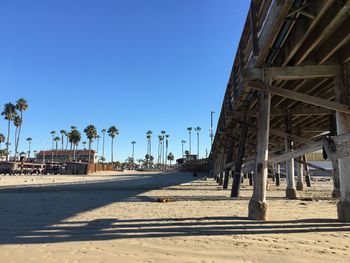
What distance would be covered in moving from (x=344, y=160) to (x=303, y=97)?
64.4 inches

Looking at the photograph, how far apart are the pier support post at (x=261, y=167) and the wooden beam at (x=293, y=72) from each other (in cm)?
47

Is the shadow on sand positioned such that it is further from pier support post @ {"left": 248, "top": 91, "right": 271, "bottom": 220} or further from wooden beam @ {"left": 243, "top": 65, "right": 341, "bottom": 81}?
wooden beam @ {"left": 243, "top": 65, "right": 341, "bottom": 81}

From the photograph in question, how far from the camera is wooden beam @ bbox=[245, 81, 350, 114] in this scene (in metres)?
7.71

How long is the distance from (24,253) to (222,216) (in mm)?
4996

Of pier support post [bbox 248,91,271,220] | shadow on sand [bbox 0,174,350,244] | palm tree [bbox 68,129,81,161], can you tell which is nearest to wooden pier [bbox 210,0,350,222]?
pier support post [bbox 248,91,271,220]

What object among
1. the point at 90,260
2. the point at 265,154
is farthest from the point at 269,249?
the point at 265,154

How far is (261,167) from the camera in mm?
8289

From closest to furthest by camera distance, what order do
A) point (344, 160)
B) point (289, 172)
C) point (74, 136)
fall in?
point (344, 160) < point (289, 172) < point (74, 136)

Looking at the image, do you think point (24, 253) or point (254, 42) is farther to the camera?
point (254, 42)

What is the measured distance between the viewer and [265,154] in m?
8.31

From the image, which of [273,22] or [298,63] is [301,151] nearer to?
[298,63]

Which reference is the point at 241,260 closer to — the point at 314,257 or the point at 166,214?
the point at 314,257

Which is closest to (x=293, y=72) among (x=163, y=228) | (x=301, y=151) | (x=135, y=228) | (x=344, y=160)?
(x=301, y=151)

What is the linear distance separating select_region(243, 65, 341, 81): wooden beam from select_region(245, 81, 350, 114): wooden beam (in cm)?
19
